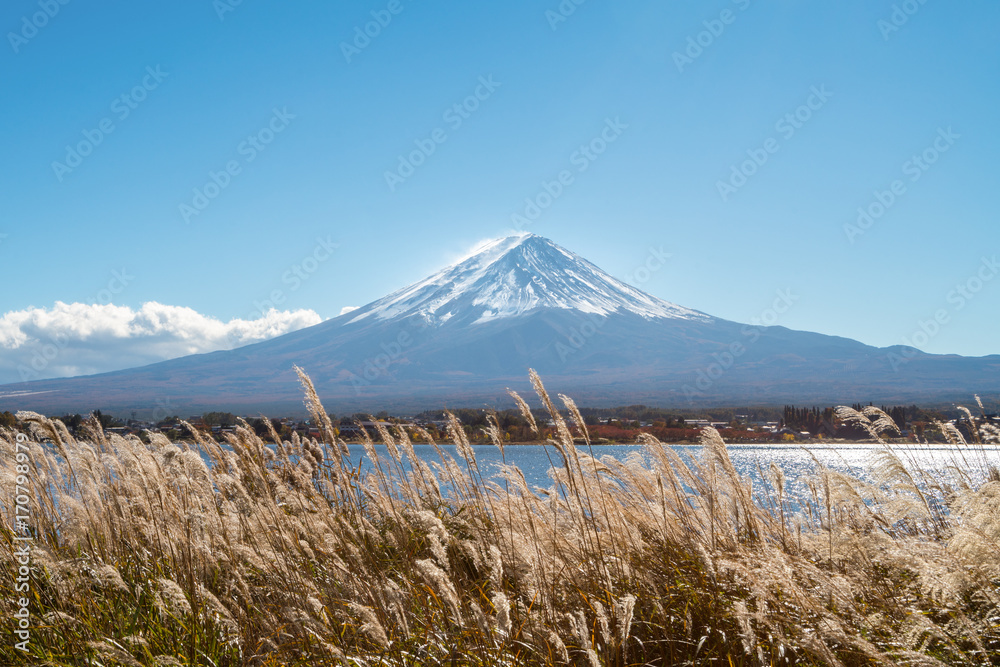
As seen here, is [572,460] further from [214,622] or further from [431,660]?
[214,622]

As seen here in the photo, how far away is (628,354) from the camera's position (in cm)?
15925

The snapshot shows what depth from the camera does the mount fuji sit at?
116 metres

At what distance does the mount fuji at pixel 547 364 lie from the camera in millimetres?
116312

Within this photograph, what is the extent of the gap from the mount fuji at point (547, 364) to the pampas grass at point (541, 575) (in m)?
91.6

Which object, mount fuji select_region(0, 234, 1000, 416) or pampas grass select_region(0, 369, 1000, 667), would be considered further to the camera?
mount fuji select_region(0, 234, 1000, 416)

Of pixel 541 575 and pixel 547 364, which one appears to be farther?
pixel 547 364

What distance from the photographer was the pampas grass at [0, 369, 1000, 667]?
2340 mm

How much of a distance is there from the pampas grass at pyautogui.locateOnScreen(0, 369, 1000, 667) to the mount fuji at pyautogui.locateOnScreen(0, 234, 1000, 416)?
301 feet

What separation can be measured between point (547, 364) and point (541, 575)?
162 metres

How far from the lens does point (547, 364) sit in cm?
16438

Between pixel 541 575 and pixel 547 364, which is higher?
pixel 547 364

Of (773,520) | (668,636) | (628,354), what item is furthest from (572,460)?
(628,354)

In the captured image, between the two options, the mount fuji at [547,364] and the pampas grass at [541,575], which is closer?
the pampas grass at [541,575]

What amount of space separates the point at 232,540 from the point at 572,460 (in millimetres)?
2234
